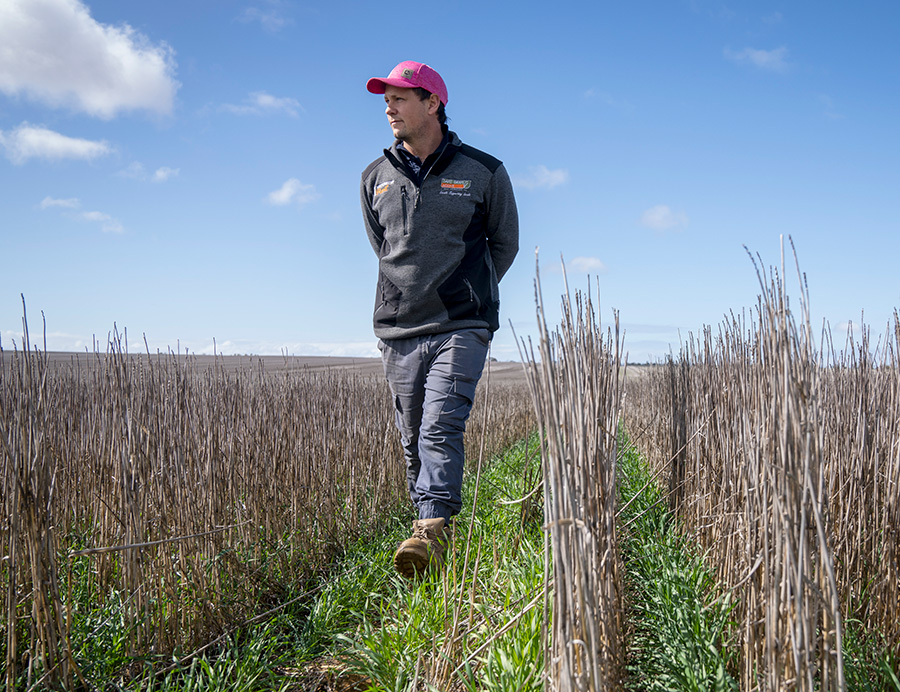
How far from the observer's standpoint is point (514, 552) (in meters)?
2.82

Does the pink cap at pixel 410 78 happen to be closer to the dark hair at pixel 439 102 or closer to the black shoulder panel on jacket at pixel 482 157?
the dark hair at pixel 439 102

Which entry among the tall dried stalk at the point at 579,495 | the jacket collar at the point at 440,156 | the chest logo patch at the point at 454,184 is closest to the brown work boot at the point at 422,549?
the tall dried stalk at the point at 579,495

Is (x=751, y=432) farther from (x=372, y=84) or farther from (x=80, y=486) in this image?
(x=80, y=486)

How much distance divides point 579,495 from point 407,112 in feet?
6.45

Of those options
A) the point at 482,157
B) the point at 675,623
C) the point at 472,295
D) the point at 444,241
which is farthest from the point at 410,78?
the point at 675,623

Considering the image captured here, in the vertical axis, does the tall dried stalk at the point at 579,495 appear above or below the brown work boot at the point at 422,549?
above

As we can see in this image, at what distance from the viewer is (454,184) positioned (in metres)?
2.74

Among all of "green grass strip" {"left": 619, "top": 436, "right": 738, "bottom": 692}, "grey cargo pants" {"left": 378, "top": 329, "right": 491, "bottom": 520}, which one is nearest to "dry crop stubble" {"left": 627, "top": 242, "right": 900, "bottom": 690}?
"green grass strip" {"left": 619, "top": 436, "right": 738, "bottom": 692}

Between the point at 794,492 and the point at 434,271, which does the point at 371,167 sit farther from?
the point at 794,492

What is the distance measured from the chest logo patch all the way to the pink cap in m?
0.38

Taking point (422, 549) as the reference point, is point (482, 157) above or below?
above

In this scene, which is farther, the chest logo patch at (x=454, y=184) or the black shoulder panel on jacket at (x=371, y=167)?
the black shoulder panel on jacket at (x=371, y=167)

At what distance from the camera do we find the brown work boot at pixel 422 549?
7.54 ft

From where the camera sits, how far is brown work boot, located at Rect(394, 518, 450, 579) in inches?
90.5
